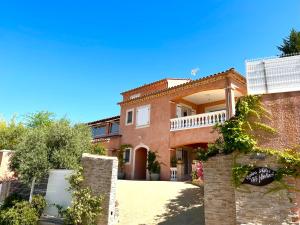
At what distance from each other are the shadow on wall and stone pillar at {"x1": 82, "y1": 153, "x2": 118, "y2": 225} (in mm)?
2082

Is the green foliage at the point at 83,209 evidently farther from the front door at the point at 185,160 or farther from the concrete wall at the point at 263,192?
the front door at the point at 185,160

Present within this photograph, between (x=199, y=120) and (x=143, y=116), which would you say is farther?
(x=143, y=116)

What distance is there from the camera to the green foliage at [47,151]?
12773mm

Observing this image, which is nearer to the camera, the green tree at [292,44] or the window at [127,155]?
the green tree at [292,44]

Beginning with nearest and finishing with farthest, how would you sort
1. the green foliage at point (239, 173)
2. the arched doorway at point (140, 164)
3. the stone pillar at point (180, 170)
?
the green foliage at point (239, 173), the stone pillar at point (180, 170), the arched doorway at point (140, 164)

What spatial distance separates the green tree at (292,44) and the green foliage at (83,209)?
738 inches

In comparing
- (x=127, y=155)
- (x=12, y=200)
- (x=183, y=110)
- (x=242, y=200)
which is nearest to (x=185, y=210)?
(x=242, y=200)

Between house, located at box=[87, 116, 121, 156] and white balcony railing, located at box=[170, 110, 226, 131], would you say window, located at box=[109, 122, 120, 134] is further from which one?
white balcony railing, located at box=[170, 110, 226, 131]

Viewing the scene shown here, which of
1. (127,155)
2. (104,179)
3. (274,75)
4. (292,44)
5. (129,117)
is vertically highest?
(292,44)

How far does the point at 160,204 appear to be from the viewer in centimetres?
1323

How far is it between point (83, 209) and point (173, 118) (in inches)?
485

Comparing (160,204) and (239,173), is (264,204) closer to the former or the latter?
(239,173)

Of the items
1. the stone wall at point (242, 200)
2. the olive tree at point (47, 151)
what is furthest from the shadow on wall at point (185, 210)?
the olive tree at point (47, 151)

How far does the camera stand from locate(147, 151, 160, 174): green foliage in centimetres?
2157
